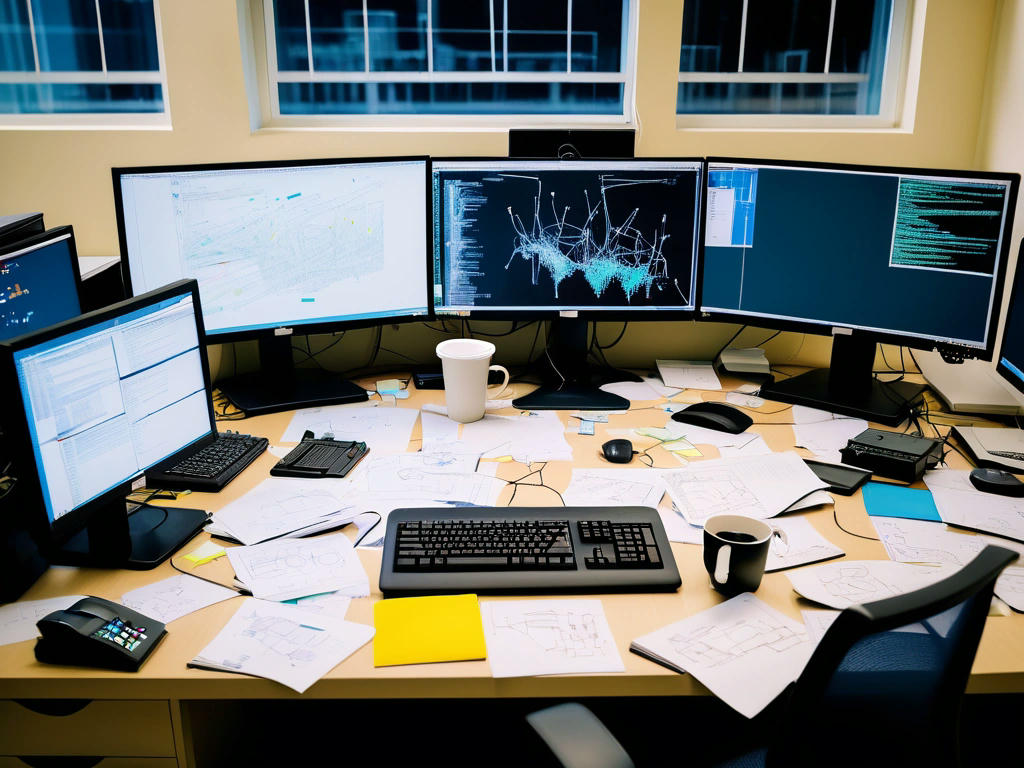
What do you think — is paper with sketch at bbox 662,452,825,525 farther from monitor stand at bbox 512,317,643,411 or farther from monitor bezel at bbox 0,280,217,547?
monitor bezel at bbox 0,280,217,547

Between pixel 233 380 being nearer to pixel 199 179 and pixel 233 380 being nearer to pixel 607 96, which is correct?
pixel 199 179

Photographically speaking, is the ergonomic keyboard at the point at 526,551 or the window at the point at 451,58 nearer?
the ergonomic keyboard at the point at 526,551

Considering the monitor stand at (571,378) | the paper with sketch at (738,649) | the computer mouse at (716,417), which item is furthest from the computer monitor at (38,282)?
the computer mouse at (716,417)

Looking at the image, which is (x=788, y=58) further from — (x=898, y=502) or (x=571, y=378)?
(x=898, y=502)

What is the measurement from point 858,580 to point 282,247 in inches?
56.9

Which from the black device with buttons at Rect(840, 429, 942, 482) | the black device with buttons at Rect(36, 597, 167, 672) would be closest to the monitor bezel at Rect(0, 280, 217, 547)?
the black device with buttons at Rect(36, 597, 167, 672)

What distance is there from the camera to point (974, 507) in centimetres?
164

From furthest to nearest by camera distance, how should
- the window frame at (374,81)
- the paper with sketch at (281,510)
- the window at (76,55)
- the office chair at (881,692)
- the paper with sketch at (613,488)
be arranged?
the window at (76,55), the window frame at (374,81), the paper with sketch at (613,488), the paper with sketch at (281,510), the office chair at (881,692)

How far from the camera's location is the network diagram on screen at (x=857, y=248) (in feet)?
6.31

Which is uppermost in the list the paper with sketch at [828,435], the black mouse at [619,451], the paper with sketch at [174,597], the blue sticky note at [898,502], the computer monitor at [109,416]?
the computer monitor at [109,416]

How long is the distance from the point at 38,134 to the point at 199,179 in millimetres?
718

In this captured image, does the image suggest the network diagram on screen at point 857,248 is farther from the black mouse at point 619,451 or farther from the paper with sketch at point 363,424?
the paper with sketch at point 363,424

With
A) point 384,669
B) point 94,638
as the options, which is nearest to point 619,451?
point 384,669

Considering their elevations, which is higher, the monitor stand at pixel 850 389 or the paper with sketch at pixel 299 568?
the monitor stand at pixel 850 389
